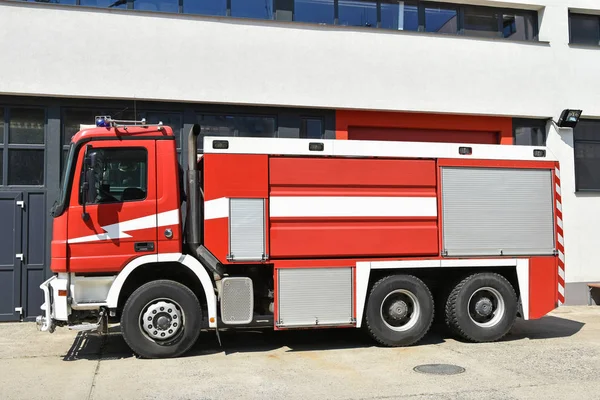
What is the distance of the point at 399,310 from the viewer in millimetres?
8750

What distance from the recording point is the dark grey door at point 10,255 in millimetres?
10984

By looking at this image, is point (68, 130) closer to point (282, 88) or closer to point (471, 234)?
point (282, 88)

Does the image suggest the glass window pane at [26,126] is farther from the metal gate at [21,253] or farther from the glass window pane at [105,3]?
the glass window pane at [105,3]

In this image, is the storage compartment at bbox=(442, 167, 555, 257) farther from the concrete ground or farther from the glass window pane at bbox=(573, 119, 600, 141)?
the glass window pane at bbox=(573, 119, 600, 141)

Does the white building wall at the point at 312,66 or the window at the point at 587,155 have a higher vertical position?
the white building wall at the point at 312,66

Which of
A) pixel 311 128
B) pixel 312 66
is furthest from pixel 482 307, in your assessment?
pixel 312 66

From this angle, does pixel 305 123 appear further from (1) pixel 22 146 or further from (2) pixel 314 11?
(1) pixel 22 146

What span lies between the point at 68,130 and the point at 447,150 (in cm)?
706

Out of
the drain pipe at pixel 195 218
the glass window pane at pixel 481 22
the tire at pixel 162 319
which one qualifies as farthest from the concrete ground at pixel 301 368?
the glass window pane at pixel 481 22

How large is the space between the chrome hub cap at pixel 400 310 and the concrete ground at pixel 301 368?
1.22ft

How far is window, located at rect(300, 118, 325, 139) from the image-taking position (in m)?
12.6

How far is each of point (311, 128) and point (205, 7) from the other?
3.23 metres

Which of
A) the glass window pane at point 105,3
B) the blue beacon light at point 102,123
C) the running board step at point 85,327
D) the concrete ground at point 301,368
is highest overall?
the glass window pane at point 105,3

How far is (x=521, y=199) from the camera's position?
9.24 meters
